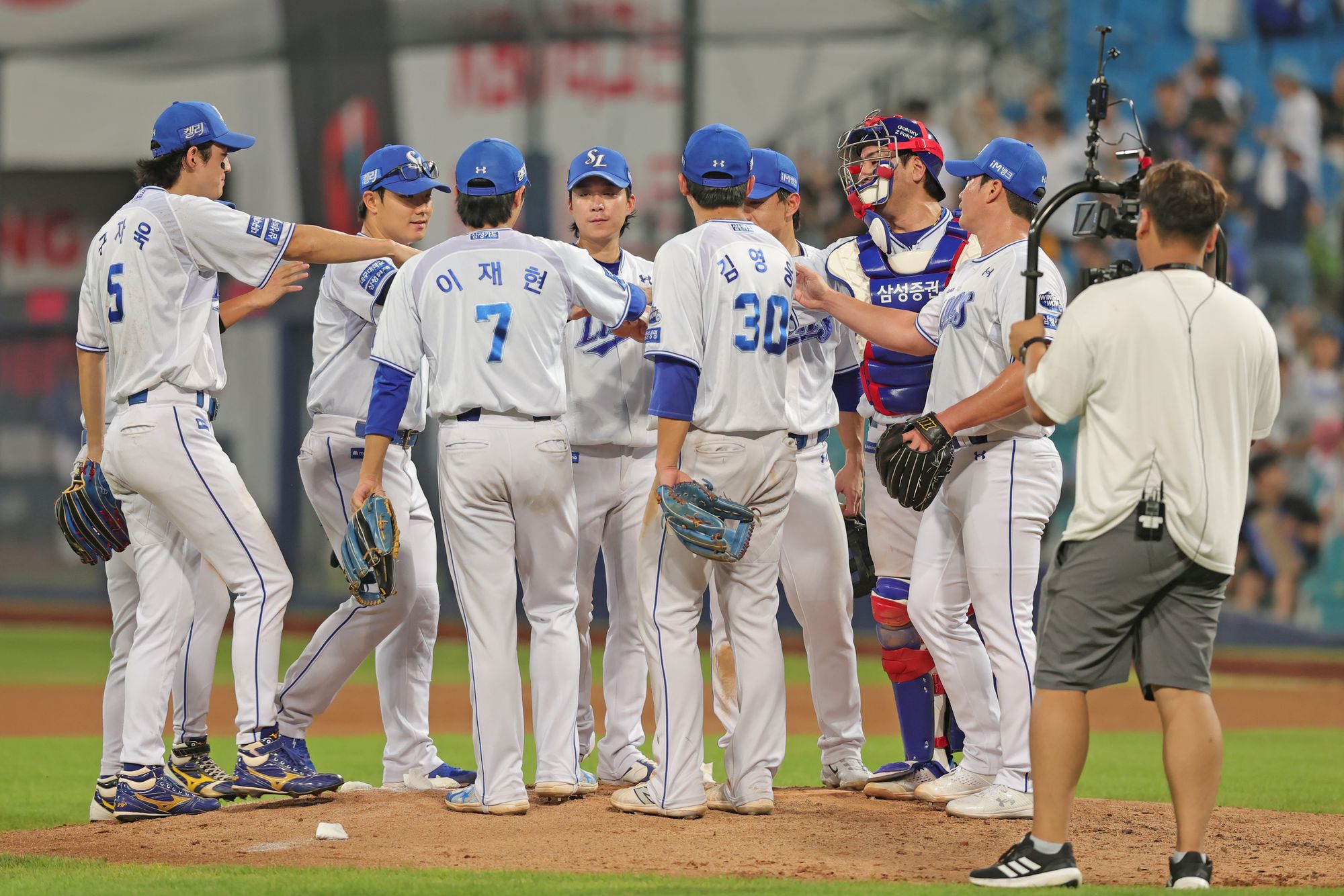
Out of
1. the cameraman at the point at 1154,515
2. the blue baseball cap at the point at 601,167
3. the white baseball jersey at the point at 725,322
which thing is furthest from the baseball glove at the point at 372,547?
the cameraman at the point at 1154,515

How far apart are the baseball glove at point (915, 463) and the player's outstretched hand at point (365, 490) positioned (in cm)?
179

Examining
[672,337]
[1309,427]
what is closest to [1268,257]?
[1309,427]

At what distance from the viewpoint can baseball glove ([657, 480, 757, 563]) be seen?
5.04 meters

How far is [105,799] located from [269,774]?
649 mm

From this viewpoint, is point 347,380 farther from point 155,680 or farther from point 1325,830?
point 1325,830

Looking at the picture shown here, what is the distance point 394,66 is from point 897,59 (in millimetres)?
5700

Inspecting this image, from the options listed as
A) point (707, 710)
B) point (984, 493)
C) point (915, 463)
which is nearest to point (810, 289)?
point (915, 463)

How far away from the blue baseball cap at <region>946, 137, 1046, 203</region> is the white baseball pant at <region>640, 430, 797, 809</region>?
122 cm

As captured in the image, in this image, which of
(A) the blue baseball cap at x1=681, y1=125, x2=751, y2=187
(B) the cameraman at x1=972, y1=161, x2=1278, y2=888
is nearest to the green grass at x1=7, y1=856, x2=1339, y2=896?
(B) the cameraman at x1=972, y1=161, x2=1278, y2=888

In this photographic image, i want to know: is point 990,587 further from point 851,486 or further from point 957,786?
point 851,486

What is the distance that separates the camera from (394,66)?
1725 centimetres

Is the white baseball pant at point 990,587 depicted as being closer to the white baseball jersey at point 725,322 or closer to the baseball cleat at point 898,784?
the baseball cleat at point 898,784

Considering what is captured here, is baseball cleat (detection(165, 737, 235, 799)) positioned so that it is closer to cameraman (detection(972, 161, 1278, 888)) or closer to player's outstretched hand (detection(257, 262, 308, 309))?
player's outstretched hand (detection(257, 262, 308, 309))

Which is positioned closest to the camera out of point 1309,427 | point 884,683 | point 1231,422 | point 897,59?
point 1231,422
